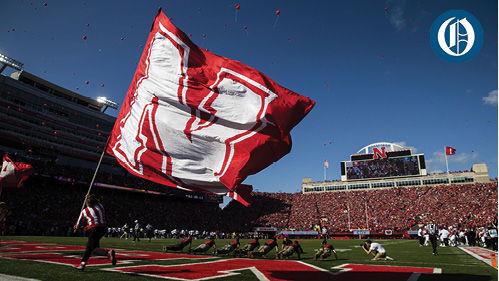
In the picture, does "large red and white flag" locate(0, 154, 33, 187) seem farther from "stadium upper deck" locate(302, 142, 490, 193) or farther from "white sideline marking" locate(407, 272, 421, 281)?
"stadium upper deck" locate(302, 142, 490, 193)

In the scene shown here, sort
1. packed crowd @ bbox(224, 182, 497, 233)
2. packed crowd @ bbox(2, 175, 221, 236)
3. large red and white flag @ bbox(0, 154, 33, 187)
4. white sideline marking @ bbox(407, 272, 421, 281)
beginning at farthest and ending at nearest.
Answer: packed crowd @ bbox(224, 182, 497, 233) → packed crowd @ bbox(2, 175, 221, 236) → large red and white flag @ bbox(0, 154, 33, 187) → white sideline marking @ bbox(407, 272, 421, 281)

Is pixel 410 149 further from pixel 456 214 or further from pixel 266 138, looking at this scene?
pixel 266 138

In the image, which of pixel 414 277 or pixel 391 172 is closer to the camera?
pixel 414 277

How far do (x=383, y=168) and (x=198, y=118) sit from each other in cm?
7199

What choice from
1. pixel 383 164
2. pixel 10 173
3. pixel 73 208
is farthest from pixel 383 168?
pixel 10 173

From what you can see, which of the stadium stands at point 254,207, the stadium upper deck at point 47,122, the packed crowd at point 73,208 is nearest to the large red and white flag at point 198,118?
the packed crowd at point 73,208

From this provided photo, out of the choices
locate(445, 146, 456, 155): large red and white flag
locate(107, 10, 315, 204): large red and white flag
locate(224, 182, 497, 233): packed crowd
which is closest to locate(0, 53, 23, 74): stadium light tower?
locate(224, 182, 497, 233): packed crowd

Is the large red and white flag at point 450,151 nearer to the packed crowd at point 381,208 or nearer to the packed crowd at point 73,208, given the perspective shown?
the packed crowd at point 381,208

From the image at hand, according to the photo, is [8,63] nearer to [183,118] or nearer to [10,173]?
[10,173]

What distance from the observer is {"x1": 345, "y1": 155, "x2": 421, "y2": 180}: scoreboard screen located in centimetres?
7240

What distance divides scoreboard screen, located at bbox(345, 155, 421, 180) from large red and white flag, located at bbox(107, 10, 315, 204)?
71.6 meters

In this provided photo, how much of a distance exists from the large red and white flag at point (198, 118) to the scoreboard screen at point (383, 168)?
71.6m

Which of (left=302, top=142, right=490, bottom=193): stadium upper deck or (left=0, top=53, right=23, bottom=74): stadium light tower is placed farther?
(left=302, top=142, right=490, bottom=193): stadium upper deck

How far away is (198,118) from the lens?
855cm
